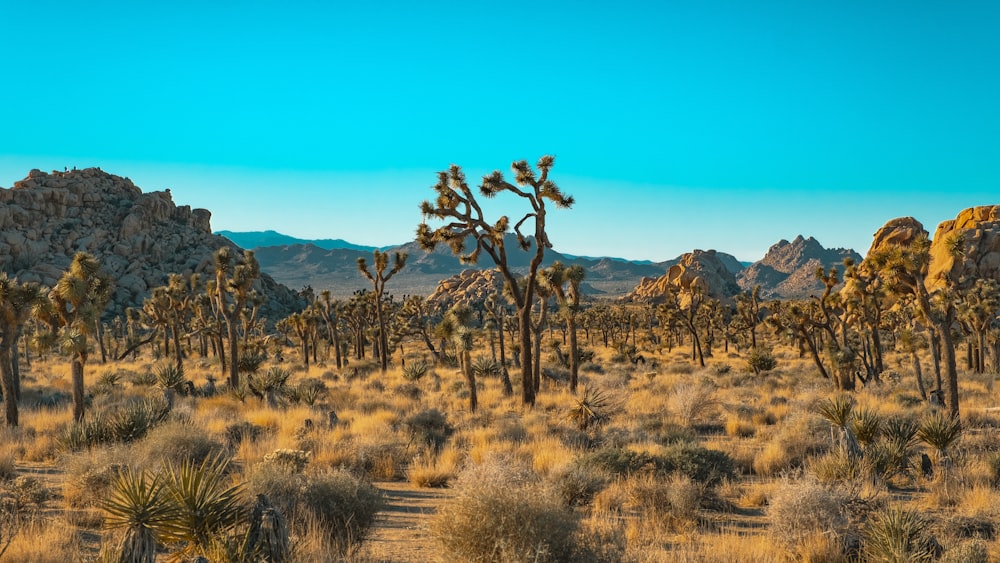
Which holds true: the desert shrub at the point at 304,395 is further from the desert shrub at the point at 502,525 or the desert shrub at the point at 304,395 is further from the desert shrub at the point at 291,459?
the desert shrub at the point at 502,525

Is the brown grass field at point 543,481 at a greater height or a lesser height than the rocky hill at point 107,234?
lesser

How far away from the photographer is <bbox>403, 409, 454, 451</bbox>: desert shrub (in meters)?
13.1

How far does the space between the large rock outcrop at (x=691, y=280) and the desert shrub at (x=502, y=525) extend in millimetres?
114745

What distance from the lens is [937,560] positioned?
573 cm

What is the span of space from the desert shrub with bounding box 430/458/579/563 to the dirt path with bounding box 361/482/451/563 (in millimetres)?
389

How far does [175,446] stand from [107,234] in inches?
3961

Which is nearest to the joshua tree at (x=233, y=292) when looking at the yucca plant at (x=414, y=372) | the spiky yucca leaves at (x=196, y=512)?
the yucca plant at (x=414, y=372)

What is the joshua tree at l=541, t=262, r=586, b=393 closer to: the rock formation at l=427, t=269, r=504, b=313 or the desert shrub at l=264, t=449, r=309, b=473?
the desert shrub at l=264, t=449, r=309, b=473

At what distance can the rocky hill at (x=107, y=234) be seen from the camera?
84.7m

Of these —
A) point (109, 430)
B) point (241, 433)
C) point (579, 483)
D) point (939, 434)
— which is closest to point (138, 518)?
point (579, 483)

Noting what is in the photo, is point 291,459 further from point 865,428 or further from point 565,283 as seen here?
point 565,283

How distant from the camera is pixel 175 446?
382 inches

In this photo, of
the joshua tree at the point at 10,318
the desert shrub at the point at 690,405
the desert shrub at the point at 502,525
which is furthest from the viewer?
the desert shrub at the point at 690,405

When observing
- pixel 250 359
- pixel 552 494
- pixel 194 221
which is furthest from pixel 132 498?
pixel 194 221
